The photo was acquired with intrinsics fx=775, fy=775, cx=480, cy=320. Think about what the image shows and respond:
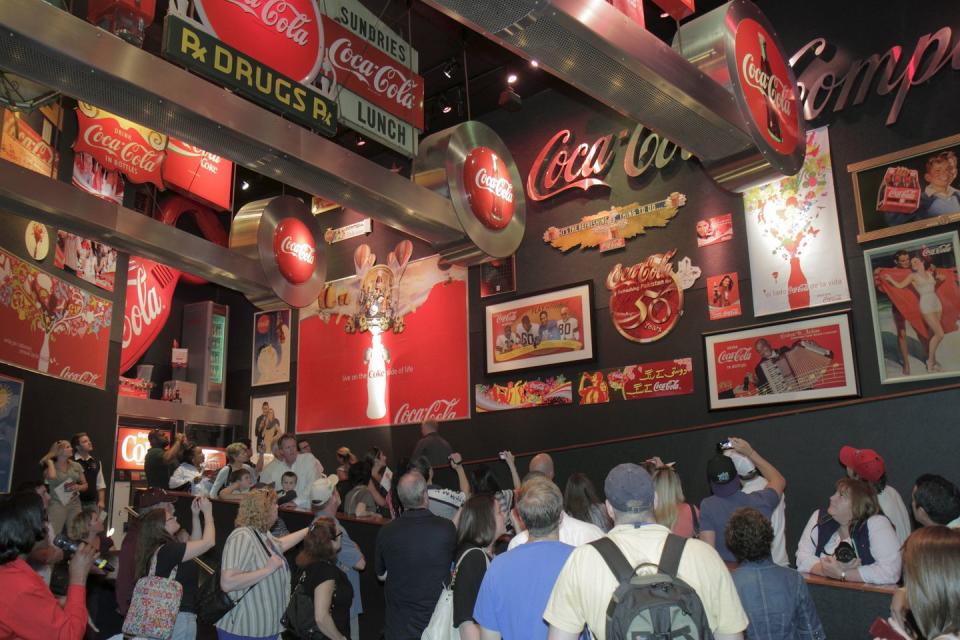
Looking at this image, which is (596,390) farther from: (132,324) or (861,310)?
(132,324)

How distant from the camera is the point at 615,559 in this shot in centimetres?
229

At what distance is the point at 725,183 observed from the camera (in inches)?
217

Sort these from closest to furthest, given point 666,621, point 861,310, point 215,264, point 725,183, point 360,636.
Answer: point 666,621, point 725,183, point 360,636, point 861,310, point 215,264

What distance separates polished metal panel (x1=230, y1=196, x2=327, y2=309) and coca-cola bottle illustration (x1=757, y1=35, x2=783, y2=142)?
4.96m

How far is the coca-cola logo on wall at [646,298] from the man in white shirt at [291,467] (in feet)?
12.2

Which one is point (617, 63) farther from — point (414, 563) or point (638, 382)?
point (638, 382)

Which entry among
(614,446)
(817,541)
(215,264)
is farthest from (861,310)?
(215,264)

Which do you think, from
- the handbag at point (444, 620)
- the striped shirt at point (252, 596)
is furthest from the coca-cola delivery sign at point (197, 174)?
the handbag at point (444, 620)

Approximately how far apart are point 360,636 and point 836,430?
12.8ft

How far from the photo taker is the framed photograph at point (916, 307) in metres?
6.69

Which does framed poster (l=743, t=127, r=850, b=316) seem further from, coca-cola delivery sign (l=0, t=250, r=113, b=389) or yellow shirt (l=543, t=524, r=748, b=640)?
coca-cola delivery sign (l=0, t=250, r=113, b=389)

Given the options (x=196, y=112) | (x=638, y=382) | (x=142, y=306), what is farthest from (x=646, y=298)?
(x=142, y=306)

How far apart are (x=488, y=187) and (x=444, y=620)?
13.9 feet

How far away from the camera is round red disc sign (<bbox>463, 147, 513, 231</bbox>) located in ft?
21.6
